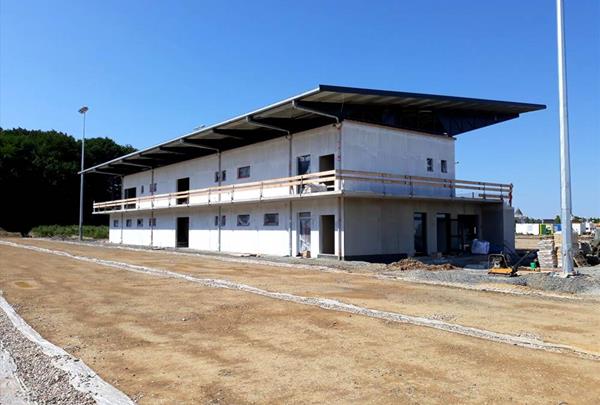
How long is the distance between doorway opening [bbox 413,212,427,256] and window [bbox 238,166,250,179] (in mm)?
10585

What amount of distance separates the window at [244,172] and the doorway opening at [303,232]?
20.0ft

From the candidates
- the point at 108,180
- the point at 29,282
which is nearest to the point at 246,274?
the point at 29,282

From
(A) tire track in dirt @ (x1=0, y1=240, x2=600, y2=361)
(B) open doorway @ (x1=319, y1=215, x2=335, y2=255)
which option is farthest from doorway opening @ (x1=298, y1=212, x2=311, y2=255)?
(A) tire track in dirt @ (x1=0, y1=240, x2=600, y2=361)

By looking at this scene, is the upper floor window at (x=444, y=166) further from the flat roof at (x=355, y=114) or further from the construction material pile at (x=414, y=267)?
the construction material pile at (x=414, y=267)

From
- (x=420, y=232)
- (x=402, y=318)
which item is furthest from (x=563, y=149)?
(x=420, y=232)

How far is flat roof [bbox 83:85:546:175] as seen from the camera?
890 inches

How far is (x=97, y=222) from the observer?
7312cm

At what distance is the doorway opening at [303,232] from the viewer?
81.3 ft

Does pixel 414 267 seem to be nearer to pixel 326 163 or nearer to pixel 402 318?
pixel 326 163

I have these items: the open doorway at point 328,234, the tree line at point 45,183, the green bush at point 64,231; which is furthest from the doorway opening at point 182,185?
the tree line at point 45,183

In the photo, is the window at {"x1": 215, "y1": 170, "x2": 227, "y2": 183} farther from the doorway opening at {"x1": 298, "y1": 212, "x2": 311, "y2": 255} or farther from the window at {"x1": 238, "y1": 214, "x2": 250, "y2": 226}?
the doorway opening at {"x1": 298, "y1": 212, "x2": 311, "y2": 255}

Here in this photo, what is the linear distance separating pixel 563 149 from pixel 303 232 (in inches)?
524

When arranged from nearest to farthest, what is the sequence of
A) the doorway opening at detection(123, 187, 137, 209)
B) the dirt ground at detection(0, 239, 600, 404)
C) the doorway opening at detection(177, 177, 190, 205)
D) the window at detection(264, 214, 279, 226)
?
the dirt ground at detection(0, 239, 600, 404) → the window at detection(264, 214, 279, 226) → the doorway opening at detection(177, 177, 190, 205) → the doorway opening at detection(123, 187, 137, 209)

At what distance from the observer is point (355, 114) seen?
79.4ft
